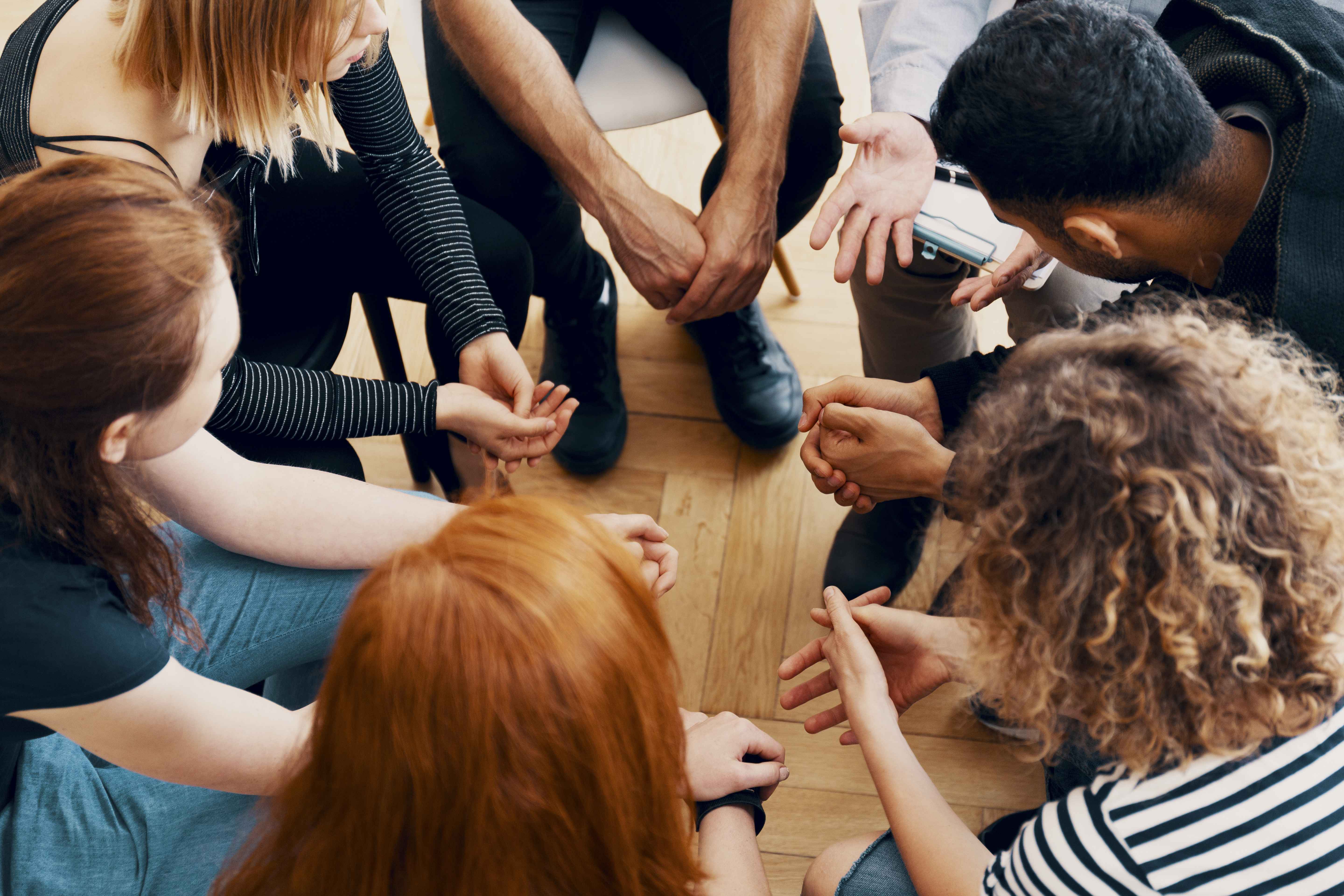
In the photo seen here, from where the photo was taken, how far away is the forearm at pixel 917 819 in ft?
2.41

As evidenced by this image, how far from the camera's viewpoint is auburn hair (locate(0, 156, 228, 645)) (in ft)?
2.01

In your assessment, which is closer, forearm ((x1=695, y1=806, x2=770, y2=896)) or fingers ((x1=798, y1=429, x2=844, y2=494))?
forearm ((x1=695, y1=806, x2=770, y2=896))

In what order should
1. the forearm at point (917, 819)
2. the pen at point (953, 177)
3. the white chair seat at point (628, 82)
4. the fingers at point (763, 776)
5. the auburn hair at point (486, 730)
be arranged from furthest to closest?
the white chair seat at point (628, 82), the pen at point (953, 177), the fingers at point (763, 776), the forearm at point (917, 819), the auburn hair at point (486, 730)

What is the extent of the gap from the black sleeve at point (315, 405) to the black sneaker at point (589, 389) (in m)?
0.41

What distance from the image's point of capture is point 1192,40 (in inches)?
38.3

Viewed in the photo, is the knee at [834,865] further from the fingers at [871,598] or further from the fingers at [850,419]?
the fingers at [850,419]

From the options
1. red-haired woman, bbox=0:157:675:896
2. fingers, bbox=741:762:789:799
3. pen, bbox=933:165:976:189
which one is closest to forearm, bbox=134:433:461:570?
red-haired woman, bbox=0:157:675:896

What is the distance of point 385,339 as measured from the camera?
4.20 ft

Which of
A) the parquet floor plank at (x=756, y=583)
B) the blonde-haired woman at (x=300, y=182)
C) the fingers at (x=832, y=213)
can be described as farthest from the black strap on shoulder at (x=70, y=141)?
the parquet floor plank at (x=756, y=583)

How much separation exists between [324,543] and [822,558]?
799mm

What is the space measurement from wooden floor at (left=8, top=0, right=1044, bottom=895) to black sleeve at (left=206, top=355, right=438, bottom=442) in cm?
47

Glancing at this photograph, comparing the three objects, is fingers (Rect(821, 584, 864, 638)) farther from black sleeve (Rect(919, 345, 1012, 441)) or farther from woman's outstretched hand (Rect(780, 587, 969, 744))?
black sleeve (Rect(919, 345, 1012, 441))

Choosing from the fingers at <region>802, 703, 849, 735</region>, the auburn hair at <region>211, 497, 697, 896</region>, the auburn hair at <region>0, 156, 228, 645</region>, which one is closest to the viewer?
the auburn hair at <region>211, 497, 697, 896</region>

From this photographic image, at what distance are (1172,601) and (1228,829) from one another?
0.53 ft
